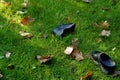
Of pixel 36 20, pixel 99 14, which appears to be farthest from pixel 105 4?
pixel 36 20

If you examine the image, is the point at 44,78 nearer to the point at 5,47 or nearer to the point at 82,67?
the point at 82,67

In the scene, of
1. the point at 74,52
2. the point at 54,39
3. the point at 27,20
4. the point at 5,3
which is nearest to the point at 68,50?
the point at 74,52

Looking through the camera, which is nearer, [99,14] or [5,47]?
[5,47]

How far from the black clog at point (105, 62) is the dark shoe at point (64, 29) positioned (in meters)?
0.59

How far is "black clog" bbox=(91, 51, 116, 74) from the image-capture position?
3984 mm

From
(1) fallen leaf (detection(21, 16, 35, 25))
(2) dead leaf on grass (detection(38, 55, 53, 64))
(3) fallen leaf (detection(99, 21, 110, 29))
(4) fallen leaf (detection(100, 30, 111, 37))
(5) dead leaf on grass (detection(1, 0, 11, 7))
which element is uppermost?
(5) dead leaf on grass (detection(1, 0, 11, 7))

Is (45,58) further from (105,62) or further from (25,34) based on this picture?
(105,62)

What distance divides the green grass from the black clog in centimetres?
7

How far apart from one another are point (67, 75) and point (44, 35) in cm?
80

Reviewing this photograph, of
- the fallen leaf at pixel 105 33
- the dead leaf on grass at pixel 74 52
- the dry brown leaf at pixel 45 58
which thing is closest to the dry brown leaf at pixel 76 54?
the dead leaf on grass at pixel 74 52

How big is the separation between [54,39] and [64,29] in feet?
0.66

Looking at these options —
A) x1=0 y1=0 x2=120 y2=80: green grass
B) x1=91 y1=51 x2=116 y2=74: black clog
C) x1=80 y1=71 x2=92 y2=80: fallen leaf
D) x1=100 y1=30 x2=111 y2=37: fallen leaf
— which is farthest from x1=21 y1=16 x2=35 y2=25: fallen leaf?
x1=80 y1=71 x2=92 y2=80: fallen leaf

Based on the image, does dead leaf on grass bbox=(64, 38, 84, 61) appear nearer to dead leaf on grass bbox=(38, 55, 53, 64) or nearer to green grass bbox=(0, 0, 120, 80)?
green grass bbox=(0, 0, 120, 80)

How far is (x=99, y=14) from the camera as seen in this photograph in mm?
4941
